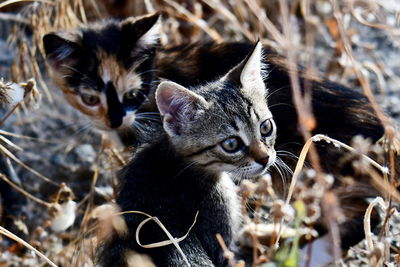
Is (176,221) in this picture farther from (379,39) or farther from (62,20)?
(379,39)

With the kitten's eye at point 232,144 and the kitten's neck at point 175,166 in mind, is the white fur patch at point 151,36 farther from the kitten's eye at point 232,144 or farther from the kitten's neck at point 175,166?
the kitten's eye at point 232,144

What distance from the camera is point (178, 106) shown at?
108 inches

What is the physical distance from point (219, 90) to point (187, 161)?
36cm

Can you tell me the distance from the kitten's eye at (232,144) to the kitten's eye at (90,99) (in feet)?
3.53

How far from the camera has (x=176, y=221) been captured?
8.89 feet

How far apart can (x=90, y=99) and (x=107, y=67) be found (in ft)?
0.70

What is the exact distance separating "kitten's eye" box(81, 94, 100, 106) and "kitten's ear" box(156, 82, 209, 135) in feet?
2.82

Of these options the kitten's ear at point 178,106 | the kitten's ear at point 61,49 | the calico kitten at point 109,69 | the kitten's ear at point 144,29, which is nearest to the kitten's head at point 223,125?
the kitten's ear at point 178,106

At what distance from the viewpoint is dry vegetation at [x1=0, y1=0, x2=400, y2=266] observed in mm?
2852

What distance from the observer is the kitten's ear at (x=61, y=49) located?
3377 mm

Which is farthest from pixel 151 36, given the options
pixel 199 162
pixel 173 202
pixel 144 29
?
pixel 173 202

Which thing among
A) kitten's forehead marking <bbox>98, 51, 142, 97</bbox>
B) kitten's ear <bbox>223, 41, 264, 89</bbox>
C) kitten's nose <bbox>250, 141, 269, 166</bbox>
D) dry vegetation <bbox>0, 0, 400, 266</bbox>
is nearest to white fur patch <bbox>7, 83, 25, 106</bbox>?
dry vegetation <bbox>0, 0, 400, 266</bbox>

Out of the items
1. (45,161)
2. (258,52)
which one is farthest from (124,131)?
(258,52)

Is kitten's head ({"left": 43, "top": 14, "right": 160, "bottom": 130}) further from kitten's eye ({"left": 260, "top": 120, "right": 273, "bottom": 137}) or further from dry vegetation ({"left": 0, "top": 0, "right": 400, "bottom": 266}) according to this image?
kitten's eye ({"left": 260, "top": 120, "right": 273, "bottom": 137})
